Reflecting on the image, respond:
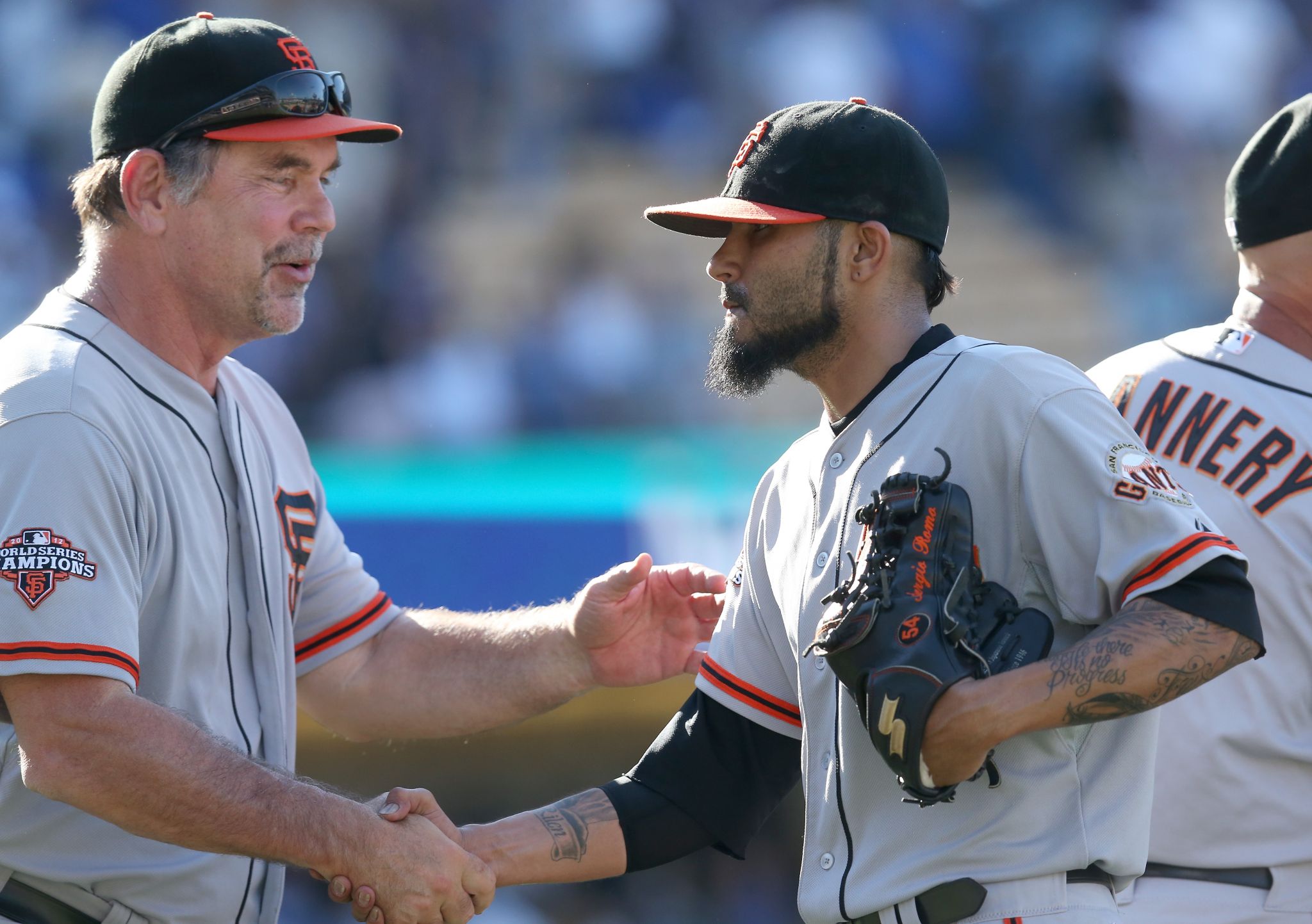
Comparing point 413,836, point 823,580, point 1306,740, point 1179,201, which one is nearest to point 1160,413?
point 1306,740

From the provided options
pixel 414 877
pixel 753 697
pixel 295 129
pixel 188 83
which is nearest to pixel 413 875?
pixel 414 877

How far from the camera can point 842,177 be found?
2732 millimetres

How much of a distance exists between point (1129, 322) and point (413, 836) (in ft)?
23.8

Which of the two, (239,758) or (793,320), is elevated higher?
(793,320)

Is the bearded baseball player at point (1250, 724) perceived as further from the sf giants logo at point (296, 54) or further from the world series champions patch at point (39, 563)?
the world series champions patch at point (39, 563)

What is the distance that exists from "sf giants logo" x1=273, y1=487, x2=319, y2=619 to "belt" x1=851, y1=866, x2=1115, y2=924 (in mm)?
1508

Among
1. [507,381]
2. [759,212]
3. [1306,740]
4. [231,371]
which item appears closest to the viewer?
[759,212]

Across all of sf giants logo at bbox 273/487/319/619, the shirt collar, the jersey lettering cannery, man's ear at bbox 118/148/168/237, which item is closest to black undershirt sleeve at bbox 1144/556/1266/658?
the shirt collar

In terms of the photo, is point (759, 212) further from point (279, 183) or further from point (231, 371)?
point (231, 371)

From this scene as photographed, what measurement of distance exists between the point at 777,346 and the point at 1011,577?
25.8 inches

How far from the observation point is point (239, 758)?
8.73ft

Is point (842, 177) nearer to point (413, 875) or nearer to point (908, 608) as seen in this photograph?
point (908, 608)

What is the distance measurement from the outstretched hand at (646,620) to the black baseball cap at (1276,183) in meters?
1.44

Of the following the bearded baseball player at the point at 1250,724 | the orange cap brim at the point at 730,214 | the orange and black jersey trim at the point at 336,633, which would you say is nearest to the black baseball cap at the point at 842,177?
the orange cap brim at the point at 730,214
